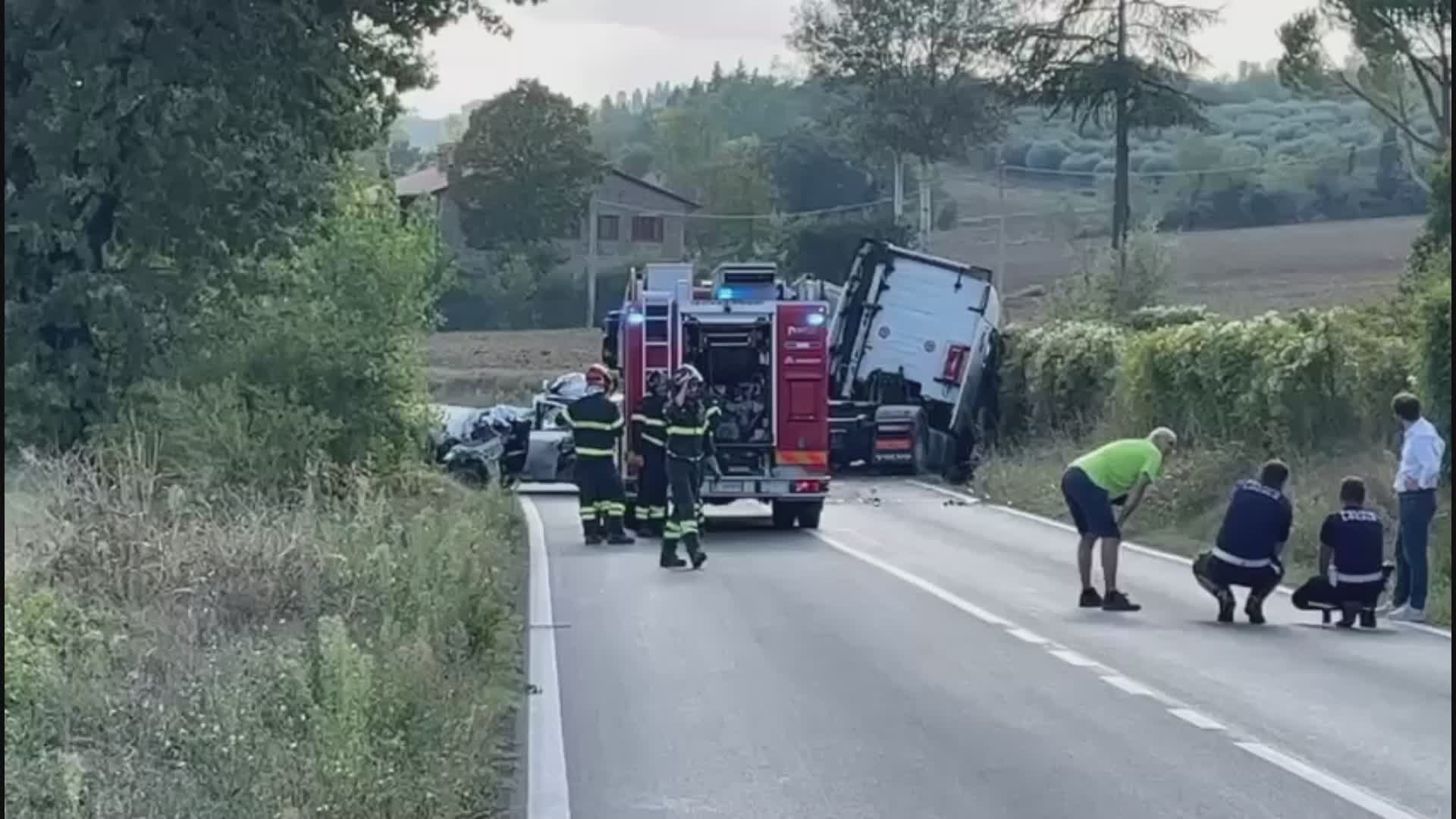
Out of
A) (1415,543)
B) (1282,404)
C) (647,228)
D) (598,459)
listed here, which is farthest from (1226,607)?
(647,228)

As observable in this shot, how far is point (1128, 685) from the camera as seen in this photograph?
1357 centimetres

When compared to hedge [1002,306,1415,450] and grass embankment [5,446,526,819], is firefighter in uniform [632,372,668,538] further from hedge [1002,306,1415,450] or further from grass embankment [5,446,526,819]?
hedge [1002,306,1415,450]

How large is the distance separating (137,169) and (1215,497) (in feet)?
40.9

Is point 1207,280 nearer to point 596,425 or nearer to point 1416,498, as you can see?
point 596,425

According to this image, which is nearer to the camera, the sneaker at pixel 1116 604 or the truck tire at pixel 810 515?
the sneaker at pixel 1116 604

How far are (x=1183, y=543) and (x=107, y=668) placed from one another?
1523cm

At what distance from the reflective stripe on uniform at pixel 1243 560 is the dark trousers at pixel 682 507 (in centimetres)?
592

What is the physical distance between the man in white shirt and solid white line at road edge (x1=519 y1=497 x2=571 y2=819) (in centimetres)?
642

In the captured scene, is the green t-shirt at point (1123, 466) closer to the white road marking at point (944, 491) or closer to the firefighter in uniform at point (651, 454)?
the firefighter in uniform at point (651, 454)

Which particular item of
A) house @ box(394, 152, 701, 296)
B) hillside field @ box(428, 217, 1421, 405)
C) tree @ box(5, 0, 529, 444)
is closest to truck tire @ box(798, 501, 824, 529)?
tree @ box(5, 0, 529, 444)

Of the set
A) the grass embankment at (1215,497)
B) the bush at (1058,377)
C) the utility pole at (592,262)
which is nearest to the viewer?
the grass embankment at (1215,497)

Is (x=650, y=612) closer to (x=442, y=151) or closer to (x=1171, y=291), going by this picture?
(x=1171, y=291)

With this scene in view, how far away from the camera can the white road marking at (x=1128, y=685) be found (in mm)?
13220

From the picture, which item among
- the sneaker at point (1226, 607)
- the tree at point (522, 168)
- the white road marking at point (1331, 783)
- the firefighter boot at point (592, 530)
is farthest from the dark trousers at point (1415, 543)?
the tree at point (522, 168)
